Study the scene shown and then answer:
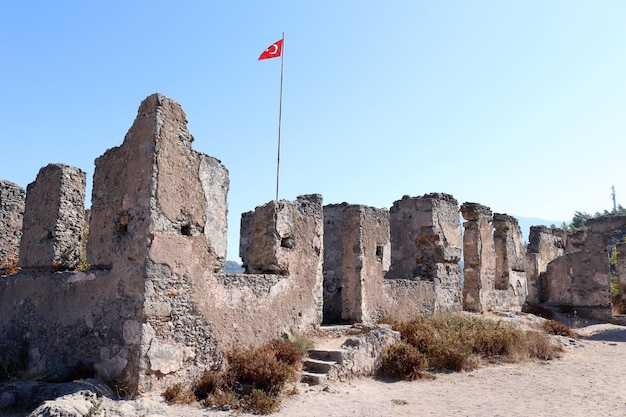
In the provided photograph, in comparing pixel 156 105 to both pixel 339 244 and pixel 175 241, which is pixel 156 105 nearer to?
pixel 175 241

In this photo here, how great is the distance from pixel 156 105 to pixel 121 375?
12.2ft

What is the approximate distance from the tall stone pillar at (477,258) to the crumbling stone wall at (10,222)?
39.1 feet

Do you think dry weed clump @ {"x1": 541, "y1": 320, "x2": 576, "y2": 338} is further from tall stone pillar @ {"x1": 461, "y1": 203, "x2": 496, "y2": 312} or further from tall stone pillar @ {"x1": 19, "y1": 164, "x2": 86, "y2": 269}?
tall stone pillar @ {"x1": 19, "y1": 164, "x2": 86, "y2": 269}

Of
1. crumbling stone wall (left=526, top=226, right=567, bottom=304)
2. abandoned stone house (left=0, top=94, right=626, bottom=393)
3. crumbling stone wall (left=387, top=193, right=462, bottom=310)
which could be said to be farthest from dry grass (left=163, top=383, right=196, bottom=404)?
crumbling stone wall (left=526, top=226, right=567, bottom=304)

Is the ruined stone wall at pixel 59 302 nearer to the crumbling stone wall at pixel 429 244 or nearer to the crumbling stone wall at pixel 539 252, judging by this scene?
the crumbling stone wall at pixel 429 244

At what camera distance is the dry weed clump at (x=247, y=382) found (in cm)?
692

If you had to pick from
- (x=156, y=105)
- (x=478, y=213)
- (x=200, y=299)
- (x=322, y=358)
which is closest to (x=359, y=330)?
(x=322, y=358)

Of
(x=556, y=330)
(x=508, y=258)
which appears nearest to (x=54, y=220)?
(x=556, y=330)

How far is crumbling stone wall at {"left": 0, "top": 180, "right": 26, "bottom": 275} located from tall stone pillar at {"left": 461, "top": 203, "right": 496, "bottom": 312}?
11.9 metres

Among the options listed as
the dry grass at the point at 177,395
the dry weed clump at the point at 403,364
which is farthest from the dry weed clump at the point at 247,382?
the dry weed clump at the point at 403,364

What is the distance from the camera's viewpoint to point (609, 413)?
709 cm

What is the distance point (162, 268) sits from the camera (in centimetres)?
725

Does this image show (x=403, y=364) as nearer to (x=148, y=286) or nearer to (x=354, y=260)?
(x=354, y=260)

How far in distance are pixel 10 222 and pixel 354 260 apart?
6914 millimetres
